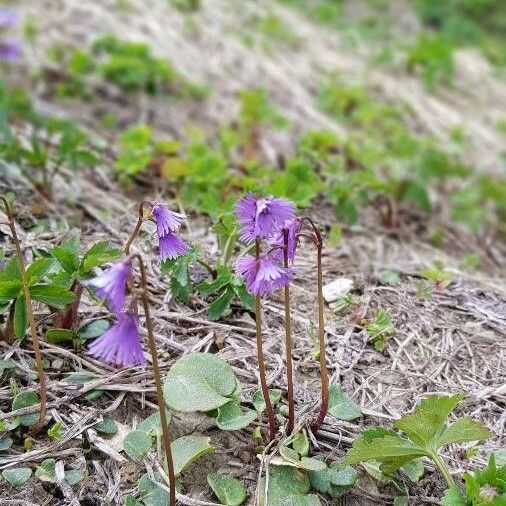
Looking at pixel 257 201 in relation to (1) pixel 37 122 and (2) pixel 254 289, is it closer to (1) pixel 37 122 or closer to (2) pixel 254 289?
(2) pixel 254 289

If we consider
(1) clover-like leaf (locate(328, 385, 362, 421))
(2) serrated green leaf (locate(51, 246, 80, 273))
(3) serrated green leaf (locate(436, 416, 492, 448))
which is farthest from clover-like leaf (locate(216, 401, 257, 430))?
(2) serrated green leaf (locate(51, 246, 80, 273))

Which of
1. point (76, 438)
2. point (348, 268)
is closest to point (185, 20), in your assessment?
point (348, 268)

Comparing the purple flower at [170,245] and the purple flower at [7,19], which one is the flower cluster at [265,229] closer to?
the purple flower at [170,245]

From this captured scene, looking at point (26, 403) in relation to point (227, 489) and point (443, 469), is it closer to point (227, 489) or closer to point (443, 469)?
point (227, 489)

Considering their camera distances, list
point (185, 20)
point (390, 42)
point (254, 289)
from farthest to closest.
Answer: point (390, 42) < point (185, 20) < point (254, 289)

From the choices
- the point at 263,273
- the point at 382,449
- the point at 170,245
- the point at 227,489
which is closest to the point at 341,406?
the point at 382,449

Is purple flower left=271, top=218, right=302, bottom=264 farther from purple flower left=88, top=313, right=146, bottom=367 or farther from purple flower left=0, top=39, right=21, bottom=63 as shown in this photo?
purple flower left=0, top=39, right=21, bottom=63
